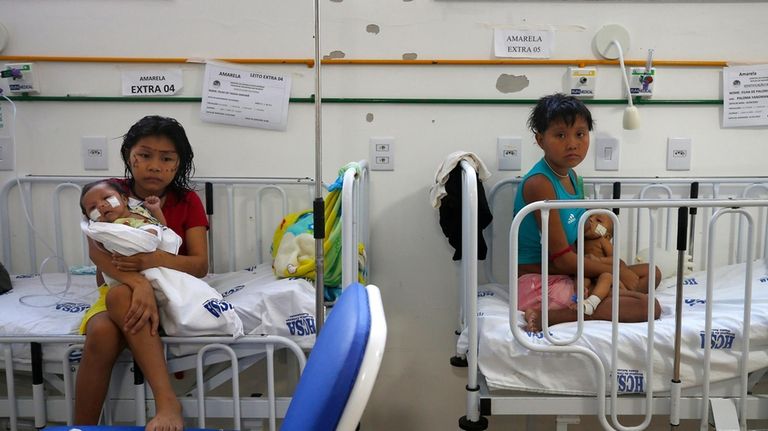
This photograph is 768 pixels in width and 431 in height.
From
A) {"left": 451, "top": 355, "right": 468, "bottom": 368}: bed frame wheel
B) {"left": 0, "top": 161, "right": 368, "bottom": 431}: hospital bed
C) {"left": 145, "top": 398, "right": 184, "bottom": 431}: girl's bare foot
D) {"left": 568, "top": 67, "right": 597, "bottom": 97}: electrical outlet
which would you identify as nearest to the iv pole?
{"left": 0, "top": 161, "right": 368, "bottom": 431}: hospital bed

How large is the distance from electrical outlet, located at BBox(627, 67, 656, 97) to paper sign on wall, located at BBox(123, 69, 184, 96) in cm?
166

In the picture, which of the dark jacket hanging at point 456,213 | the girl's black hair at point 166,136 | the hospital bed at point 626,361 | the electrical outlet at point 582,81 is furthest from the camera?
the electrical outlet at point 582,81

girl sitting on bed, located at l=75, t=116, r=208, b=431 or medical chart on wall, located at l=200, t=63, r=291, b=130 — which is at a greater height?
medical chart on wall, located at l=200, t=63, r=291, b=130

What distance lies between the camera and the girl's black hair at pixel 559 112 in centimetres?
182

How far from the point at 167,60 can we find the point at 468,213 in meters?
1.28

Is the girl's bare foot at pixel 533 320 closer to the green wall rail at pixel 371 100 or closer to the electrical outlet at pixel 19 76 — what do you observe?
the green wall rail at pixel 371 100

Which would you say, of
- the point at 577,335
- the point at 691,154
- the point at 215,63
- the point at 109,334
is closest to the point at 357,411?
the point at 577,335

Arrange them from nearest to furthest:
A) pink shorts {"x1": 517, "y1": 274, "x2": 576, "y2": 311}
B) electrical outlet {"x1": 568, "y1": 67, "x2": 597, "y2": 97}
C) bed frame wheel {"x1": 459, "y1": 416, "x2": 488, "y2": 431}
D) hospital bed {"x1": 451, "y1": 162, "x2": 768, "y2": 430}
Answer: hospital bed {"x1": 451, "y1": 162, "x2": 768, "y2": 430} → bed frame wheel {"x1": 459, "y1": 416, "x2": 488, "y2": 431} → pink shorts {"x1": 517, "y1": 274, "x2": 576, "y2": 311} → electrical outlet {"x1": 568, "y1": 67, "x2": 597, "y2": 97}

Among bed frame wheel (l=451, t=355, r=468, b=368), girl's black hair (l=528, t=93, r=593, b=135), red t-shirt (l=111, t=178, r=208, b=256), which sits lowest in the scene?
bed frame wheel (l=451, t=355, r=468, b=368)

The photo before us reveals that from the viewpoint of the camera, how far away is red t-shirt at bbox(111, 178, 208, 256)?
1800mm

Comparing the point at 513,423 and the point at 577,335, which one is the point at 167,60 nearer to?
the point at 577,335

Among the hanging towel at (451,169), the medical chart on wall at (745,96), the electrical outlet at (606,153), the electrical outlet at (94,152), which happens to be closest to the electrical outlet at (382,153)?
the hanging towel at (451,169)

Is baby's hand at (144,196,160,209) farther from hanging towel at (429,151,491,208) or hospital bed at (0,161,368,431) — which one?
hanging towel at (429,151,491,208)

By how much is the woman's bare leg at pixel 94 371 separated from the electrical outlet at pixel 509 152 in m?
1.41
